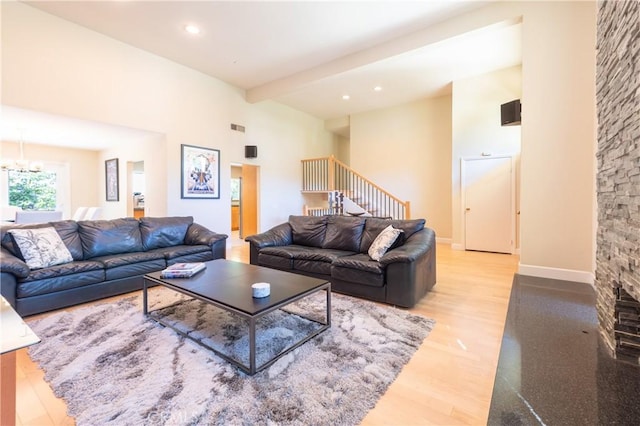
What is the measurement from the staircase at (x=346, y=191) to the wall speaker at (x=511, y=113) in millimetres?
2601

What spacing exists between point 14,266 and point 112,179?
5469mm

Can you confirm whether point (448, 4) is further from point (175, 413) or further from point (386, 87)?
point (175, 413)

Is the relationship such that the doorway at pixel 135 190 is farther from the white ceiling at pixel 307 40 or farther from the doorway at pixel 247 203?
the white ceiling at pixel 307 40

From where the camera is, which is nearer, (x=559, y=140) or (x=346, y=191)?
(x=559, y=140)

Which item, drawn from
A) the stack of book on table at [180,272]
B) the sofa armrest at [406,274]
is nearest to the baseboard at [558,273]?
the sofa armrest at [406,274]

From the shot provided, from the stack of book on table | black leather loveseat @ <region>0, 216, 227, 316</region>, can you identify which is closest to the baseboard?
the stack of book on table

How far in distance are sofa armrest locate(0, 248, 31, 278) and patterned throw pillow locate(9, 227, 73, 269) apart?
164 millimetres

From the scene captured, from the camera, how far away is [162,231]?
13.9 ft

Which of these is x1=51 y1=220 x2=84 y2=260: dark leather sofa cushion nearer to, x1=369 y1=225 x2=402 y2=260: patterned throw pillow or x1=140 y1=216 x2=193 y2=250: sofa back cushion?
x1=140 y1=216 x2=193 y2=250: sofa back cushion

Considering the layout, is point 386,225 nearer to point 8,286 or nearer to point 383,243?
point 383,243

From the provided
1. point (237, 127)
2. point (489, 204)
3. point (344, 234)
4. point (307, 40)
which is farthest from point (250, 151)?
point (489, 204)

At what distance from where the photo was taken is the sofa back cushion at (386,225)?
3.48 m

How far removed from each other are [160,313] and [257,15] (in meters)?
3.97

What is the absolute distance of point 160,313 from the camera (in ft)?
8.93
